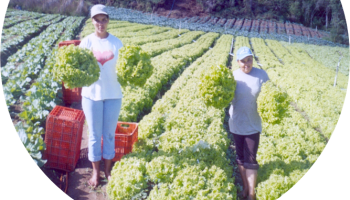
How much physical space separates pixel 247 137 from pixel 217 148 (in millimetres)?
615

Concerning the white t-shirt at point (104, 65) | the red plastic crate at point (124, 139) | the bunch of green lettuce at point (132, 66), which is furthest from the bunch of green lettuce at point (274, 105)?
the red plastic crate at point (124, 139)

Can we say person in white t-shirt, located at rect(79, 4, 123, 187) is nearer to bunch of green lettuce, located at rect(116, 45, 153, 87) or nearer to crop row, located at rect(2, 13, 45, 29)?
bunch of green lettuce, located at rect(116, 45, 153, 87)

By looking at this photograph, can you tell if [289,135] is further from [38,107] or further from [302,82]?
[38,107]

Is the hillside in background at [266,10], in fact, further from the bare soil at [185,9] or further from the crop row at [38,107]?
the crop row at [38,107]

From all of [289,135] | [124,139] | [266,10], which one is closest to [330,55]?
[266,10]

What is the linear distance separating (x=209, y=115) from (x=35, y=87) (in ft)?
11.4

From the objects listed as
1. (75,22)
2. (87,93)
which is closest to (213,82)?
(87,93)

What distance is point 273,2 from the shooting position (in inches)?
147

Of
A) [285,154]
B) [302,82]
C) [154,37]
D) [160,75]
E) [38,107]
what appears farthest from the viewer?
[160,75]

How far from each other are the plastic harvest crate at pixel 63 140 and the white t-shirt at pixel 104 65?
1.50 ft

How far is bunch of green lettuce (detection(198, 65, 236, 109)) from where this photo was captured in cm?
321

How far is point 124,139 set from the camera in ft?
→ 13.8

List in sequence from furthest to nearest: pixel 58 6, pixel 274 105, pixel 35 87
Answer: pixel 35 87 → pixel 58 6 → pixel 274 105

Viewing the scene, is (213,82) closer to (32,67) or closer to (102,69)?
(102,69)
